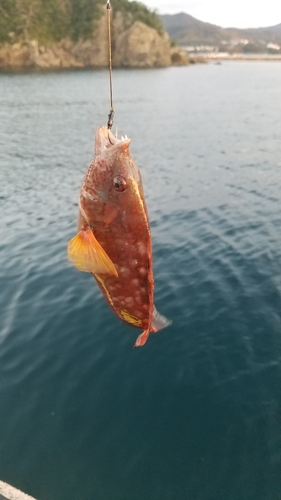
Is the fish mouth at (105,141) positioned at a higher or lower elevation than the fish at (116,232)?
higher

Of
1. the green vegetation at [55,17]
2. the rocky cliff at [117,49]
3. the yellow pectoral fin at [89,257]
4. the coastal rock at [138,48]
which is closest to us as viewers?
the yellow pectoral fin at [89,257]

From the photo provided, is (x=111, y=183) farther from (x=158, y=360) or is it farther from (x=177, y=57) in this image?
(x=177, y=57)

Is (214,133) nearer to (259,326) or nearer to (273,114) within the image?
(273,114)

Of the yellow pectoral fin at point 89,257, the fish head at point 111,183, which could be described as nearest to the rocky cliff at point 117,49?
the fish head at point 111,183

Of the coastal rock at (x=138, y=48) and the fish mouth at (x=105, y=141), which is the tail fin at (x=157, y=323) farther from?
the coastal rock at (x=138, y=48)

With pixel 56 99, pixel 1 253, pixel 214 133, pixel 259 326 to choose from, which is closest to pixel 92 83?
pixel 56 99
